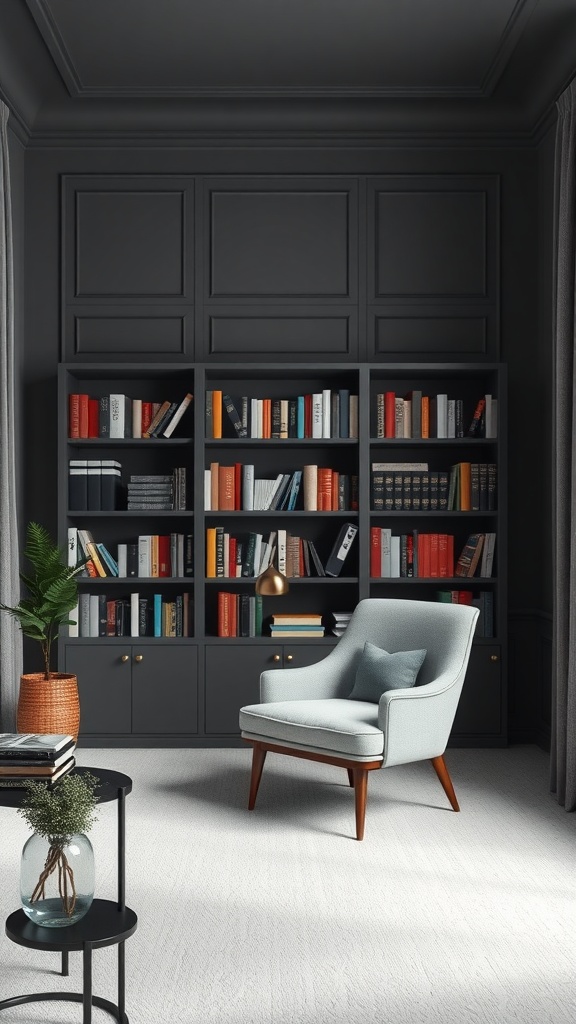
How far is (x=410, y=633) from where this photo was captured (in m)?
4.39

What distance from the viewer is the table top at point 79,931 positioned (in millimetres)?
2051

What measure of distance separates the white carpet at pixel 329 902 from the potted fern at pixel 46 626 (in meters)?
0.40

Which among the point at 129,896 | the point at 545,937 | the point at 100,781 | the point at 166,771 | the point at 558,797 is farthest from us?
the point at 166,771

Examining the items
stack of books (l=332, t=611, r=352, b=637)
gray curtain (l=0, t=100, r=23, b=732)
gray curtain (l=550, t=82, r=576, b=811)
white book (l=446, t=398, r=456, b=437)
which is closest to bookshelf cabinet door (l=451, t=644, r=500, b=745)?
stack of books (l=332, t=611, r=352, b=637)

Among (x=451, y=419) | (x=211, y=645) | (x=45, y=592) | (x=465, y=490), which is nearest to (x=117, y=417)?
(x=45, y=592)

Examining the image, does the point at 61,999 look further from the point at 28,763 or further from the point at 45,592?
the point at 45,592

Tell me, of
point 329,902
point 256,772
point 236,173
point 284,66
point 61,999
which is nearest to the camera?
point 61,999

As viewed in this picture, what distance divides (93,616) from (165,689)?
0.55 meters

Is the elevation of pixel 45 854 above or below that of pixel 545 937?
above

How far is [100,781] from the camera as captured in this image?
8.08ft

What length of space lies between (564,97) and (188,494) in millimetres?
2749

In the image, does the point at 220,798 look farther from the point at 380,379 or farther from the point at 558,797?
the point at 380,379

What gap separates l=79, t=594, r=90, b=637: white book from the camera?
5203 millimetres

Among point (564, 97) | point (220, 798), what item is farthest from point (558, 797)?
point (564, 97)
